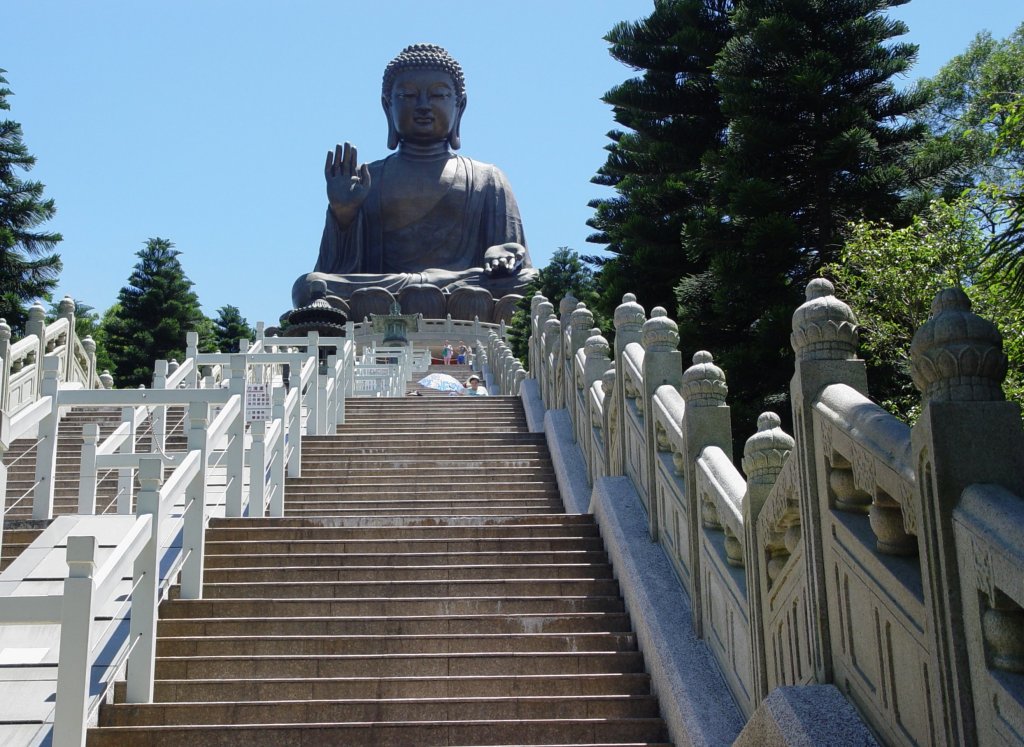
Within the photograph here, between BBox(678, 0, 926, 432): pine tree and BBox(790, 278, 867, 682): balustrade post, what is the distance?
25.9ft

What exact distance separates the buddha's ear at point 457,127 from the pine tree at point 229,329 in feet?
30.4

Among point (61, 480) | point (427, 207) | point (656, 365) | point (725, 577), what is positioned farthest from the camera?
point (427, 207)

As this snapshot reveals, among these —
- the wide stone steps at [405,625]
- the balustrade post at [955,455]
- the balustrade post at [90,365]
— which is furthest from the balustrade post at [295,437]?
the balustrade post at [90,365]

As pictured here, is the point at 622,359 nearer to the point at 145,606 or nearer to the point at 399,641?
the point at 399,641

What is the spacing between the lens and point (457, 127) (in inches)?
1394

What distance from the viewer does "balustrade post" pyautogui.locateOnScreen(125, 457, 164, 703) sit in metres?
4.93

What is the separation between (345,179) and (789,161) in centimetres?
1974

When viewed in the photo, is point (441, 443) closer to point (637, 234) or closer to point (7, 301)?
point (637, 234)

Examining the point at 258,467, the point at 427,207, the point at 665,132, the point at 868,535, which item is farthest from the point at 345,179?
the point at 868,535

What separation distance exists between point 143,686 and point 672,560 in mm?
2376

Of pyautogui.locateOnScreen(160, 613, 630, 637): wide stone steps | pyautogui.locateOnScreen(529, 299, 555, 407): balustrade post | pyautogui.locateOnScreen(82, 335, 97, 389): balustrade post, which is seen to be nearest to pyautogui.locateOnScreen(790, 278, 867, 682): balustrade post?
pyautogui.locateOnScreen(160, 613, 630, 637): wide stone steps

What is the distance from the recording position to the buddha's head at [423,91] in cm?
3422

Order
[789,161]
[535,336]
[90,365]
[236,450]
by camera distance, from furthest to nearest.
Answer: [90,365]
[535,336]
[789,161]
[236,450]

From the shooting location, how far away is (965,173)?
12492 mm
